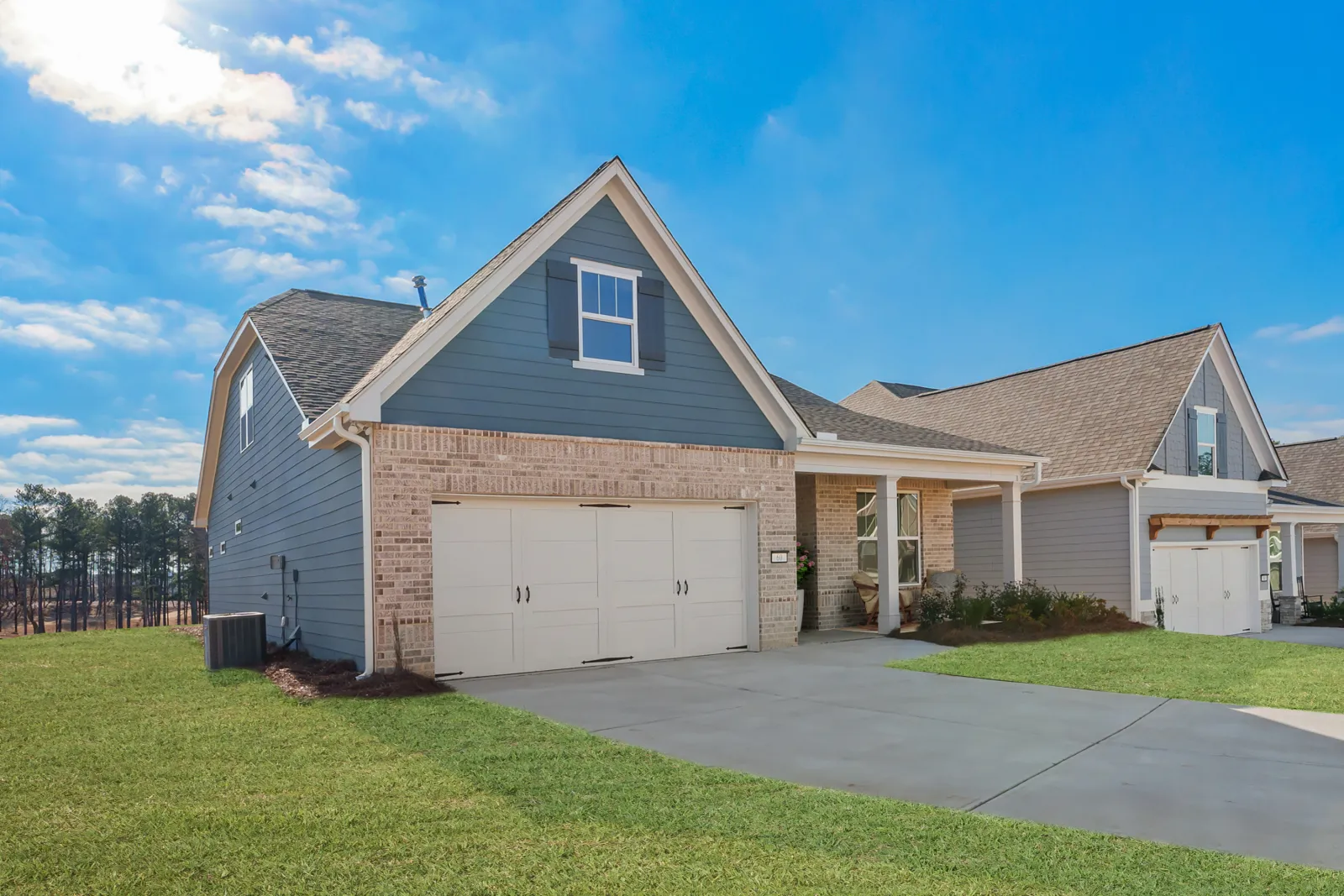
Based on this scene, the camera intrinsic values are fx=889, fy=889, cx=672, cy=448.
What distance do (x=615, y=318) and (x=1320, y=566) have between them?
93.9 feet

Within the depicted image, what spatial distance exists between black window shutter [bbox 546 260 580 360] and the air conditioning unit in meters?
5.81

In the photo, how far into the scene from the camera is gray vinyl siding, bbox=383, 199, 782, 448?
10867mm

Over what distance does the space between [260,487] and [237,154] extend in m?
8.44

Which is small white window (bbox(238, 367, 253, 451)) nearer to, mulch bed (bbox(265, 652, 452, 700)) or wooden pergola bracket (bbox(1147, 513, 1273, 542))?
mulch bed (bbox(265, 652, 452, 700))

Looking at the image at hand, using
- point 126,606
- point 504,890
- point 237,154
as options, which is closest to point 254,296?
point 237,154

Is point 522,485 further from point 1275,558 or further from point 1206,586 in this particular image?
point 1275,558

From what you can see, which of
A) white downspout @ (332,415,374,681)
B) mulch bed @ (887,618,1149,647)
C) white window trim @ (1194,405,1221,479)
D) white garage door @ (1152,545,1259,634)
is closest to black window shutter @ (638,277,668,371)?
white downspout @ (332,415,374,681)

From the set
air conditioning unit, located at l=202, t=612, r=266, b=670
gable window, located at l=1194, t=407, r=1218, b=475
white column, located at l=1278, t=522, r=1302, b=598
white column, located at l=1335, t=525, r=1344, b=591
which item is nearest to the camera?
air conditioning unit, located at l=202, t=612, r=266, b=670

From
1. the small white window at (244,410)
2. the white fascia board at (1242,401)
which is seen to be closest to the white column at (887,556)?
the white fascia board at (1242,401)

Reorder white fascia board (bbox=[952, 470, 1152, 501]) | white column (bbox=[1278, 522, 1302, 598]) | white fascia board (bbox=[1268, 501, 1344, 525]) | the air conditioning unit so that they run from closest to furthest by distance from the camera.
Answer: the air conditioning unit → white fascia board (bbox=[952, 470, 1152, 501]) → white fascia board (bbox=[1268, 501, 1344, 525]) → white column (bbox=[1278, 522, 1302, 598])

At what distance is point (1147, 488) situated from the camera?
61.9 ft

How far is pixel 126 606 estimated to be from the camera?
54500mm

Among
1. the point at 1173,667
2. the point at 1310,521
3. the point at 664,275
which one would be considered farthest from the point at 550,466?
the point at 1310,521

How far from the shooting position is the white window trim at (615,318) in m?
11.9
